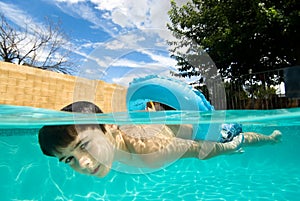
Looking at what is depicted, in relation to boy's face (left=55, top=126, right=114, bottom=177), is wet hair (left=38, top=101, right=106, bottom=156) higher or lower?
higher

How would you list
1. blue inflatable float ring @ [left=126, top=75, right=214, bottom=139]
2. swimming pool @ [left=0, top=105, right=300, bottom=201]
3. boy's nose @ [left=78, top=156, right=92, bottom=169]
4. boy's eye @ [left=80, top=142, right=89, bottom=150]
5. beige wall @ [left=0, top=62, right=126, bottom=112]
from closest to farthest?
boy's nose @ [left=78, top=156, right=92, bottom=169] → boy's eye @ [left=80, top=142, right=89, bottom=150] → blue inflatable float ring @ [left=126, top=75, right=214, bottom=139] → swimming pool @ [left=0, top=105, right=300, bottom=201] → beige wall @ [left=0, top=62, right=126, bottom=112]

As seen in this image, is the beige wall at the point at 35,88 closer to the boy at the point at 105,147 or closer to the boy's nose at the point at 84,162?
the boy at the point at 105,147

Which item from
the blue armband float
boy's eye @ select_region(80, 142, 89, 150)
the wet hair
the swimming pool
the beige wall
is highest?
the beige wall

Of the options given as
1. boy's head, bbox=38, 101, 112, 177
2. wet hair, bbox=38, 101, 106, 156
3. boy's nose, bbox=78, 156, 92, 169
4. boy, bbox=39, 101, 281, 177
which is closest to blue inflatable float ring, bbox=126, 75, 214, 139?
boy, bbox=39, 101, 281, 177

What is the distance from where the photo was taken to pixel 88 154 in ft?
9.00

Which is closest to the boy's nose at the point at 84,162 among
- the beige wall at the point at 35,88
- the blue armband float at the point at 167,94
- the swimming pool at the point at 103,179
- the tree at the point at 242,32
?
the blue armband float at the point at 167,94

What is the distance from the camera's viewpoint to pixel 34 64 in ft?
55.7

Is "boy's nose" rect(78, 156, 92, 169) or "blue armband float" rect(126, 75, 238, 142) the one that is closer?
"boy's nose" rect(78, 156, 92, 169)

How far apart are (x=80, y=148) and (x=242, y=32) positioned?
14379 mm

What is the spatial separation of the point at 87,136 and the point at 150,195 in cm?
489

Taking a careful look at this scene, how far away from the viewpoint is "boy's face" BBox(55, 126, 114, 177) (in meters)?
2.71

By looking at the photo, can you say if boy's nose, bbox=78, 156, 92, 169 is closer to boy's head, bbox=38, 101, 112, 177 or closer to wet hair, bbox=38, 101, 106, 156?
boy's head, bbox=38, 101, 112, 177

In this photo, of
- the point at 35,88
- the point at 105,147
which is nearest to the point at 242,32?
the point at 35,88

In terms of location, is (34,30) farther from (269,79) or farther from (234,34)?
(269,79)
